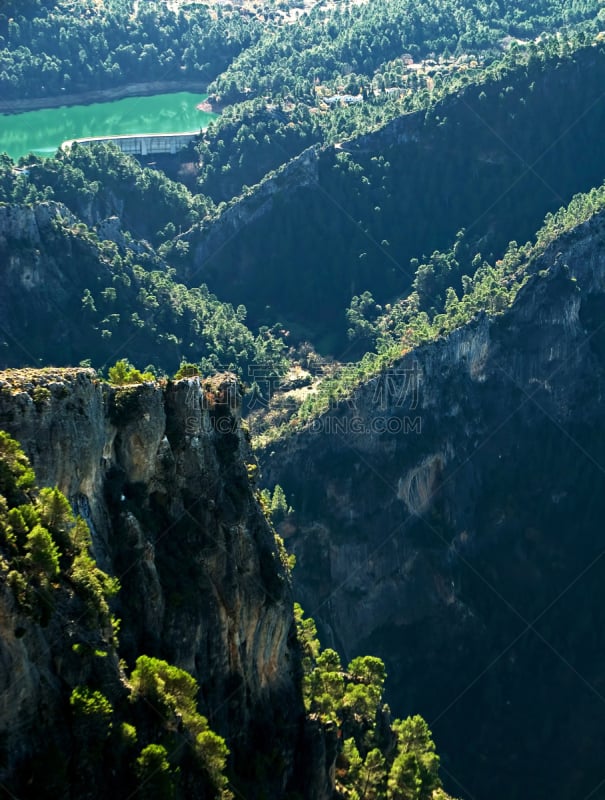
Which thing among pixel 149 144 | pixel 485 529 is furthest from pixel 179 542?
pixel 149 144

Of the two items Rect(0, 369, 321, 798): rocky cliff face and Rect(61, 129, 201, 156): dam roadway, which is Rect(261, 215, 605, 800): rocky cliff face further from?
Rect(61, 129, 201, 156): dam roadway

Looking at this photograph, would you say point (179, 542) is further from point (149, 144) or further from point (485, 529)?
point (149, 144)

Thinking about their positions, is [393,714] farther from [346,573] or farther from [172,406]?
[172,406]

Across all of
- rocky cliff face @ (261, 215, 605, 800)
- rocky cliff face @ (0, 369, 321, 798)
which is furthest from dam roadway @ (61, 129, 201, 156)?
rocky cliff face @ (0, 369, 321, 798)

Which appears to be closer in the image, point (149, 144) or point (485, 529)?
point (485, 529)

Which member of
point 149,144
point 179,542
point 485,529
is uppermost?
point 149,144

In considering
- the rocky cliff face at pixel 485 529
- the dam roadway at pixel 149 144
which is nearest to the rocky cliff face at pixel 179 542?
the rocky cliff face at pixel 485 529
